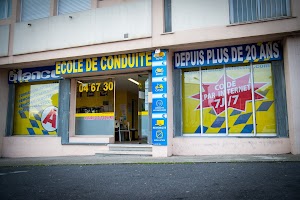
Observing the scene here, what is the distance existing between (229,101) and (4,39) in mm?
10238

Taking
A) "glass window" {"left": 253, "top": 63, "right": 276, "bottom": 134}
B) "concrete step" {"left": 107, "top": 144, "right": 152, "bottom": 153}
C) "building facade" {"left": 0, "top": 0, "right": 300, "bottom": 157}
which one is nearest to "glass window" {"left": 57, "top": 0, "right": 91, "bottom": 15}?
"building facade" {"left": 0, "top": 0, "right": 300, "bottom": 157}

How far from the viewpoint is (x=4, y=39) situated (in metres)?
12.0

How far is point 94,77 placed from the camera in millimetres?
11484

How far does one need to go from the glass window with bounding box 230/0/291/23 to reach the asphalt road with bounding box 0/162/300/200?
477 centimetres

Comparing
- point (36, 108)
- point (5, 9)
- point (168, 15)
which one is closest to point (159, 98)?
point (168, 15)

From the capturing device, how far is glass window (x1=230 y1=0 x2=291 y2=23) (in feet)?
27.8

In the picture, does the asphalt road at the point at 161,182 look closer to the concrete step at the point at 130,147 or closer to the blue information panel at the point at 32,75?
the concrete step at the point at 130,147

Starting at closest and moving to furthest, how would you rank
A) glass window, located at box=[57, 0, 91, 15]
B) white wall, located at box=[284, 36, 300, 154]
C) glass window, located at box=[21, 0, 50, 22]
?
1. white wall, located at box=[284, 36, 300, 154]
2. glass window, located at box=[57, 0, 91, 15]
3. glass window, located at box=[21, 0, 50, 22]

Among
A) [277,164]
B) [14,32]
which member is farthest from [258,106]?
[14,32]

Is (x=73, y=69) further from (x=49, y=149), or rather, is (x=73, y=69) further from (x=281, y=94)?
(x=281, y=94)

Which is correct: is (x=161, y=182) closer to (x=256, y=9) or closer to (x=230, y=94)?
(x=230, y=94)

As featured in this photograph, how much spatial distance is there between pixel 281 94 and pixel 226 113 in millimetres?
1905

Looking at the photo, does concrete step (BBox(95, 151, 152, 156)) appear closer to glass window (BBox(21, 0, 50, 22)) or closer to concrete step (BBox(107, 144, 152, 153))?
concrete step (BBox(107, 144, 152, 153))

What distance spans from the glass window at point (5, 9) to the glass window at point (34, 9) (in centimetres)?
78
